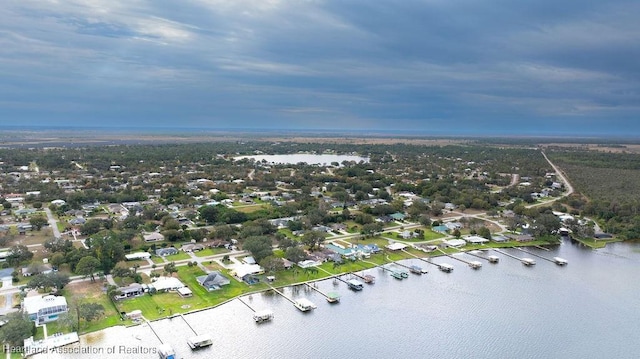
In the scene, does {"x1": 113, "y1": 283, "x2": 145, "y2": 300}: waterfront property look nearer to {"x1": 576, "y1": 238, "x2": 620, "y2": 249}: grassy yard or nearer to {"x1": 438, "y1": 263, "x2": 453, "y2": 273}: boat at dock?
{"x1": 438, "y1": 263, "x2": 453, "y2": 273}: boat at dock

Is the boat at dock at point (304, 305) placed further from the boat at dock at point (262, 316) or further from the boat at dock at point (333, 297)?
the boat at dock at point (262, 316)

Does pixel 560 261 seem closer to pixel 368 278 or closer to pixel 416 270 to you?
pixel 416 270

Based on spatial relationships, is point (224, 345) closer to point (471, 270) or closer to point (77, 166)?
point (471, 270)

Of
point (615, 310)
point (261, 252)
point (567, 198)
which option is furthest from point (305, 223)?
point (567, 198)

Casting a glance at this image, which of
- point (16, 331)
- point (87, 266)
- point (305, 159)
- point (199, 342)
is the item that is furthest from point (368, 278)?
point (305, 159)

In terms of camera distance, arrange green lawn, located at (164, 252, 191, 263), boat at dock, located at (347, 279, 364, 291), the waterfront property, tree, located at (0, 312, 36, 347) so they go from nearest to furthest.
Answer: tree, located at (0, 312, 36, 347) → the waterfront property → boat at dock, located at (347, 279, 364, 291) → green lawn, located at (164, 252, 191, 263)

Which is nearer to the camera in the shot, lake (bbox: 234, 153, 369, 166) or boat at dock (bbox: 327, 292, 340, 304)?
boat at dock (bbox: 327, 292, 340, 304)

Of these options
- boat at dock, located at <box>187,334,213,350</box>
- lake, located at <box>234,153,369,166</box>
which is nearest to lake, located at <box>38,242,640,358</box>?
boat at dock, located at <box>187,334,213,350</box>
